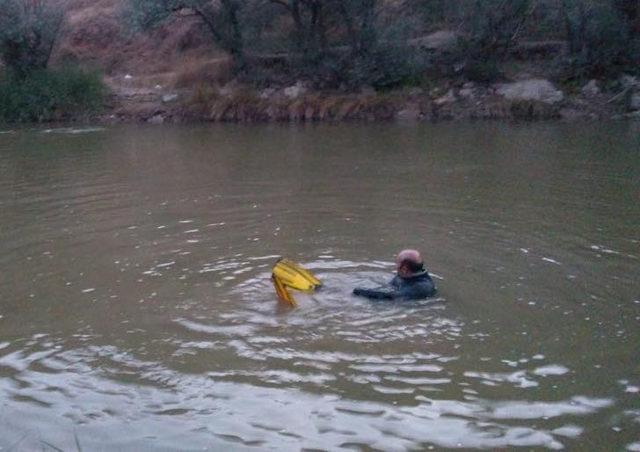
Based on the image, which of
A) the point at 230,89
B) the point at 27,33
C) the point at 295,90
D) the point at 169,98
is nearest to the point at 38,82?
the point at 27,33

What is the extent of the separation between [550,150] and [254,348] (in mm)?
16193

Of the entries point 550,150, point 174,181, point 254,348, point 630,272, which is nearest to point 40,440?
point 254,348

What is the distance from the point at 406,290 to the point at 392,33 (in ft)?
87.5

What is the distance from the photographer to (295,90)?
119 ft

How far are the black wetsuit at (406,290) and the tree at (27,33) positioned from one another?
101ft

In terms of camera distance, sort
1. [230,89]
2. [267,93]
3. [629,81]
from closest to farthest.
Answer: [629,81]
[267,93]
[230,89]

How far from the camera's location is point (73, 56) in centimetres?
4241

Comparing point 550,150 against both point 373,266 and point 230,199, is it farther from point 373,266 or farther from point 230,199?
point 373,266

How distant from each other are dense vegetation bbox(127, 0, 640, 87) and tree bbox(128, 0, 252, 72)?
40mm

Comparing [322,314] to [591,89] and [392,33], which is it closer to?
[591,89]

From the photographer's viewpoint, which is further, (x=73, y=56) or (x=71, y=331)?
(x=73, y=56)

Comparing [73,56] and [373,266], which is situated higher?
[73,56]

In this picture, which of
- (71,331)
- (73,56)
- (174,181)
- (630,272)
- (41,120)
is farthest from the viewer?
(73,56)

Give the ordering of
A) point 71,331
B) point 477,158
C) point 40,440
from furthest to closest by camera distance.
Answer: point 477,158
point 71,331
point 40,440
